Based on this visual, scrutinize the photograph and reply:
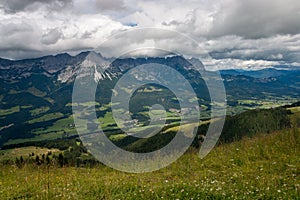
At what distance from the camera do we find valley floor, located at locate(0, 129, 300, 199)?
735 cm

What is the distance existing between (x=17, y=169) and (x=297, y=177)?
1218cm

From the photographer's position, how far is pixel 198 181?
870cm

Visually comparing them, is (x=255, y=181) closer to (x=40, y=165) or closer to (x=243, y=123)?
(x=40, y=165)

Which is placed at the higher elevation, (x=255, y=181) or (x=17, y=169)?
(x=255, y=181)

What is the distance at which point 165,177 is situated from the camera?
1038 cm

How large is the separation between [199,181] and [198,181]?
0.12 ft

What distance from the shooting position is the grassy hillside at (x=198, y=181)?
735cm

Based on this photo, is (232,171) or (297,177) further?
(232,171)

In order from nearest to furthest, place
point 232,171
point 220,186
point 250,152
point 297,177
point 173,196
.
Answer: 1. point 173,196
2. point 220,186
3. point 297,177
4. point 232,171
5. point 250,152

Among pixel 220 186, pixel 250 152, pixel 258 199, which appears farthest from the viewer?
pixel 250 152

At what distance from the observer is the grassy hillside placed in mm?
7348

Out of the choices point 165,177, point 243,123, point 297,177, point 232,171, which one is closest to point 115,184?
point 165,177

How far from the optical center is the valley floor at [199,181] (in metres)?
7.35

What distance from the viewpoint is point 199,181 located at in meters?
8.68
